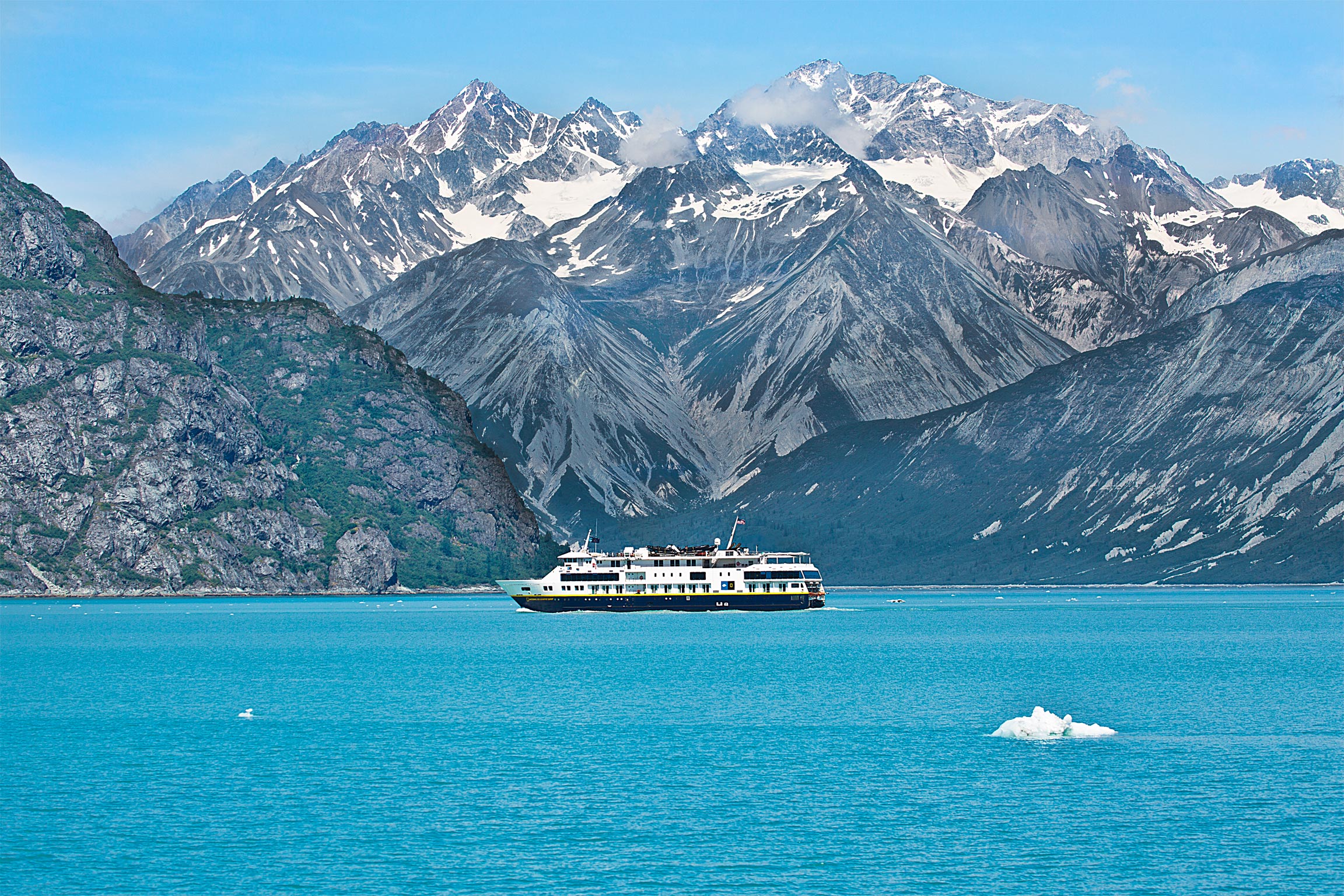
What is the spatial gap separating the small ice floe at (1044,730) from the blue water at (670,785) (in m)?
1.49

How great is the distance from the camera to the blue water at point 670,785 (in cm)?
6900

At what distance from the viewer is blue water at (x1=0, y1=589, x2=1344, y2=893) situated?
6900cm

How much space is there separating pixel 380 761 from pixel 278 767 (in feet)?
20.2

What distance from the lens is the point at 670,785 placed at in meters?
88.5

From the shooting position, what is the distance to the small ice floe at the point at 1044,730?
341 ft

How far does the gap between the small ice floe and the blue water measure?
1.49 meters

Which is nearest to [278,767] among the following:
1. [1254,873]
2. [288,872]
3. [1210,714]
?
[288,872]

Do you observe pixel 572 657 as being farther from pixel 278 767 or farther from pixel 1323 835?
pixel 1323 835

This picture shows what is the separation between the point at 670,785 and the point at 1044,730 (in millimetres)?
28989

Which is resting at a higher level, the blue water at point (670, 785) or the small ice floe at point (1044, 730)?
the small ice floe at point (1044, 730)

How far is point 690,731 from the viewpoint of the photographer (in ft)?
361

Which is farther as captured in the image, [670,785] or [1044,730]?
[1044,730]

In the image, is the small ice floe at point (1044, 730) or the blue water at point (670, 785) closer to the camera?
the blue water at point (670, 785)

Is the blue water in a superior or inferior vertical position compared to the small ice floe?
inferior
